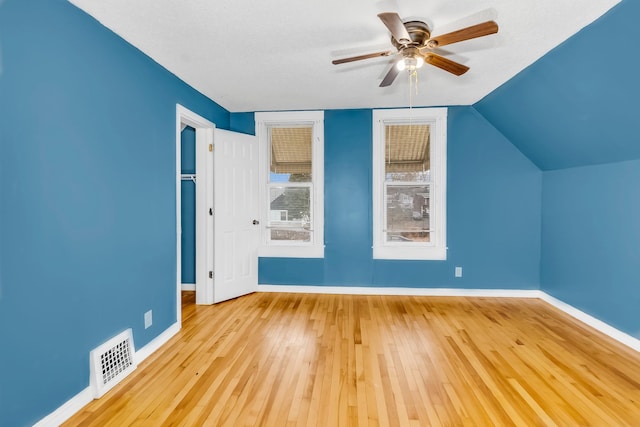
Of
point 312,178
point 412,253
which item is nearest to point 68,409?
point 312,178

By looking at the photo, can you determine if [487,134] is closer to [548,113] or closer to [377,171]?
[548,113]

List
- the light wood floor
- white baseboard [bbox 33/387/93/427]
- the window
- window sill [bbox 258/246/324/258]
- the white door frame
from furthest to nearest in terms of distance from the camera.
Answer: window sill [bbox 258/246/324/258], the window, the white door frame, the light wood floor, white baseboard [bbox 33/387/93/427]

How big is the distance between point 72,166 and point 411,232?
12.2ft

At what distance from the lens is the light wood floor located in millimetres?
1938

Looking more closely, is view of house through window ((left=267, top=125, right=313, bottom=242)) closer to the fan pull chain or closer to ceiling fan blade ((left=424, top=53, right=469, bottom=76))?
the fan pull chain

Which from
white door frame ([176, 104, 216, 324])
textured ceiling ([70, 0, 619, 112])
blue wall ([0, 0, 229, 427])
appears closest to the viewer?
blue wall ([0, 0, 229, 427])

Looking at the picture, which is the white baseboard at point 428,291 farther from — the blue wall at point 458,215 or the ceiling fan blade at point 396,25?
the ceiling fan blade at point 396,25

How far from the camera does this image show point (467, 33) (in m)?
1.91

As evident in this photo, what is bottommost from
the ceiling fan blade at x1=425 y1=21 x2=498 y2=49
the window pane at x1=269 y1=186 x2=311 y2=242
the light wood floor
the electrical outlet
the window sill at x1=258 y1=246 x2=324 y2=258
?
the light wood floor

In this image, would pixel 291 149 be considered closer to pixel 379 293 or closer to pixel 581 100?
pixel 379 293

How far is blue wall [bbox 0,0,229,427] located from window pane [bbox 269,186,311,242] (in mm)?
1890

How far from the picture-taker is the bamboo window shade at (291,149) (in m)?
4.53

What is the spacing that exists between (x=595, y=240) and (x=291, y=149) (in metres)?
3.67

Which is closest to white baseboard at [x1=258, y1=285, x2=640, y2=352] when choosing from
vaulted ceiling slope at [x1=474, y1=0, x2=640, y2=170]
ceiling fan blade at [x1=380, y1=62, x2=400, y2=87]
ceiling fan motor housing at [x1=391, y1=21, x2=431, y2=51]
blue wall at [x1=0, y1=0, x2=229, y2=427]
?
vaulted ceiling slope at [x1=474, y1=0, x2=640, y2=170]
